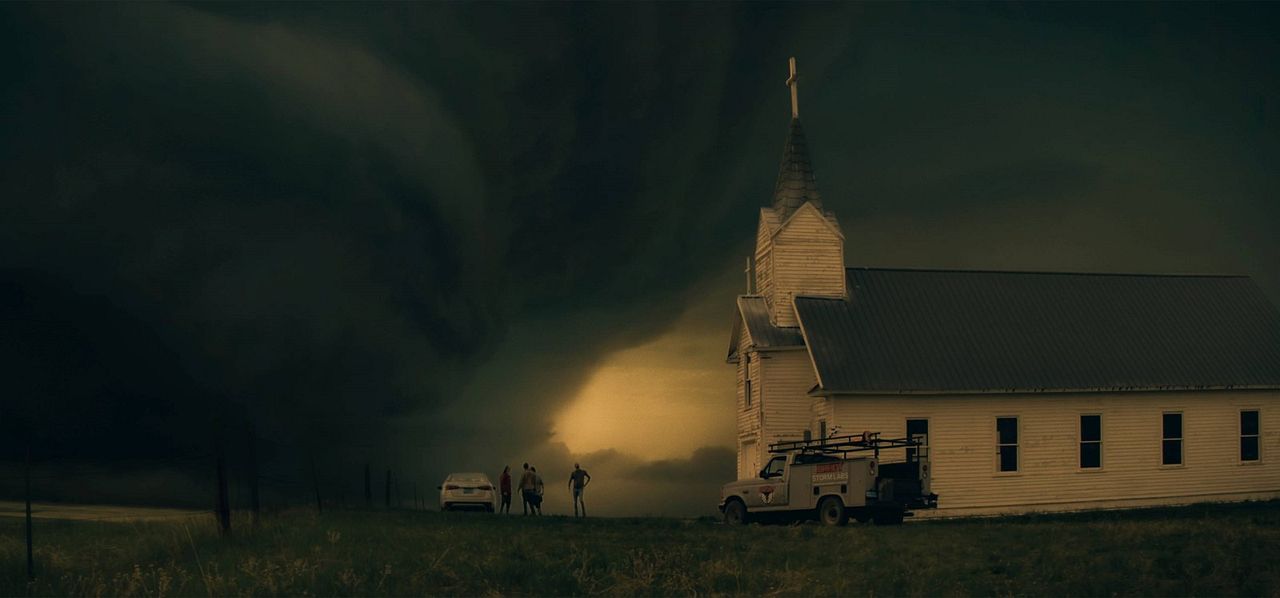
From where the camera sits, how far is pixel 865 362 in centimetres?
4350

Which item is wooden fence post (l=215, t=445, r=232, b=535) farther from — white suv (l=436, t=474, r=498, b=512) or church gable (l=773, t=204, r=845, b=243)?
church gable (l=773, t=204, r=845, b=243)

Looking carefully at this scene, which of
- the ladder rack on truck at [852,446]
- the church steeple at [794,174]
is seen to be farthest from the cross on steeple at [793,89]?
the ladder rack on truck at [852,446]

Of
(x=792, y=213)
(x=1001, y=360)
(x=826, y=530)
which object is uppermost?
(x=792, y=213)

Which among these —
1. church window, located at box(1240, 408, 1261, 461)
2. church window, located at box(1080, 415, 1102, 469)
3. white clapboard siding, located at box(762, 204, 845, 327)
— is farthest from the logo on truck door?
church window, located at box(1240, 408, 1261, 461)

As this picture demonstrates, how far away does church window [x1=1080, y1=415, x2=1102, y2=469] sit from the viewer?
145 ft

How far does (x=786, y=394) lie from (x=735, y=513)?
33.4 ft

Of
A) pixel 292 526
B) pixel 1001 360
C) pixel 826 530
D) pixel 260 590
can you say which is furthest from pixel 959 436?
pixel 260 590

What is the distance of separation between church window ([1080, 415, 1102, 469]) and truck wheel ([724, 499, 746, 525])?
47.6ft

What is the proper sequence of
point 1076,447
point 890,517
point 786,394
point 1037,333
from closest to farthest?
point 890,517 → point 1076,447 → point 786,394 → point 1037,333

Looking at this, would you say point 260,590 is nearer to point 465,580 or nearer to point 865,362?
point 465,580

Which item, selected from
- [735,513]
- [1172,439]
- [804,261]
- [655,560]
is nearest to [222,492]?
[655,560]

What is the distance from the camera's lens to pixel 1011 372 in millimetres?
44125

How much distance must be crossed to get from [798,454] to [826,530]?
4.65 m

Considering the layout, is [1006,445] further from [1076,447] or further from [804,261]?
[804,261]
